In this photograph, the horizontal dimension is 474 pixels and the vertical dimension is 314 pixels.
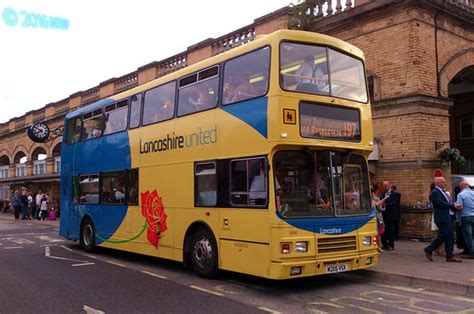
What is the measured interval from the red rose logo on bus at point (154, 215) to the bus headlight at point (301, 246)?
3.64 m

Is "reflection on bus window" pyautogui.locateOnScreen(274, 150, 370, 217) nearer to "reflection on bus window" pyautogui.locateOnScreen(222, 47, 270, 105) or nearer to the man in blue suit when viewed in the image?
"reflection on bus window" pyautogui.locateOnScreen(222, 47, 270, 105)

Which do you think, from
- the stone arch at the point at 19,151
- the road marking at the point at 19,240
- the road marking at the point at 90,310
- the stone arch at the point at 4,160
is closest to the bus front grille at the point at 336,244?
the road marking at the point at 90,310

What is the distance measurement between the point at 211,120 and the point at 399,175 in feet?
21.2

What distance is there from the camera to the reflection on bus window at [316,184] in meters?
7.64

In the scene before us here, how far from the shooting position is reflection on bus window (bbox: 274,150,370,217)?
7.64 meters

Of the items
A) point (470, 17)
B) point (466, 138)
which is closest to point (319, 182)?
point (470, 17)

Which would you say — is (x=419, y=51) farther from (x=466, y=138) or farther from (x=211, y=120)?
(x=466, y=138)

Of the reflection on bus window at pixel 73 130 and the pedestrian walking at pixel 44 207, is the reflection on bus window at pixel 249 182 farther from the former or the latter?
the pedestrian walking at pixel 44 207

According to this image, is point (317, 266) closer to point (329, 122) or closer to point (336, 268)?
point (336, 268)

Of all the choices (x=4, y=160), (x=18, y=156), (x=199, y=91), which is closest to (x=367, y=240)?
(x=199, y=91)

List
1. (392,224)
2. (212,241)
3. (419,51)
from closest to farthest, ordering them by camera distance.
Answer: (212,241)
(392,224)
(419,51)

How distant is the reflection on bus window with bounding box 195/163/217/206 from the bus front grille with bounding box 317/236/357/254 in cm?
214

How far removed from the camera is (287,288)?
26.8 feet

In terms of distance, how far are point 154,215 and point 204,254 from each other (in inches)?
82.6
